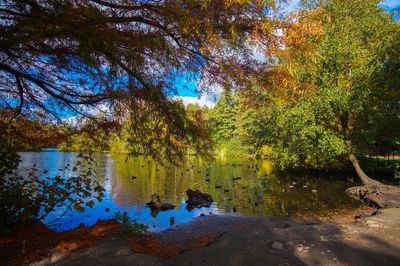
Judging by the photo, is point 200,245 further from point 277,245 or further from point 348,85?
point 348,85

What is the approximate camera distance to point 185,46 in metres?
4.96

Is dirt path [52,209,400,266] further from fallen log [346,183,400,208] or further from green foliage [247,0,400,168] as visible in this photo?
green foliage [247,0,400,168]

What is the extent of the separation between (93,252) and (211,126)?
382 centimetres

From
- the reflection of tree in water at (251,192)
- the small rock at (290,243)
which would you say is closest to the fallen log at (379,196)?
the reflection of tree in water at (251,192)

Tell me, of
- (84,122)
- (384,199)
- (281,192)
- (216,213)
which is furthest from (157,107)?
(281,192)

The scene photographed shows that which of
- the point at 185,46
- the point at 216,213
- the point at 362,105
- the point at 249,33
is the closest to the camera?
the point at 249,33

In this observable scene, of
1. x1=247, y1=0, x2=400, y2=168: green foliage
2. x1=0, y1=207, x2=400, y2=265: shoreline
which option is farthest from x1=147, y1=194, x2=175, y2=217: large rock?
x1=247, y1=0, x2=400, y2=168: green foliage

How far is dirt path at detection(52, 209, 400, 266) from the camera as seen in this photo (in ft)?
19.6

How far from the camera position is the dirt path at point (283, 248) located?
5.98 meters

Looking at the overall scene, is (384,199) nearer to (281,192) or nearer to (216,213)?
(281,192)

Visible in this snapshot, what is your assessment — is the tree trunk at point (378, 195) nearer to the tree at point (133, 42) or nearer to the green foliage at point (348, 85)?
the green foliage at point (348, 85)

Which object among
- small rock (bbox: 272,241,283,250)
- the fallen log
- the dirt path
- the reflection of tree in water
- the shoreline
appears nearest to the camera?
the dirt path

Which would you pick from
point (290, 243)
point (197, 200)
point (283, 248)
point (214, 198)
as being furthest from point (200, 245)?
point (214, 198)

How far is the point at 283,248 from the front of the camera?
6809 millimetres
